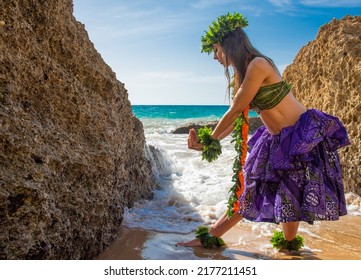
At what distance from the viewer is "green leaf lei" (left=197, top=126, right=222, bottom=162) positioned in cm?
284

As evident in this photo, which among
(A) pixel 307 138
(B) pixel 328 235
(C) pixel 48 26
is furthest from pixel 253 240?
(C) pixel 48 26

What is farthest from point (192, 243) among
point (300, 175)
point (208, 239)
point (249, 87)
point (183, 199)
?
point (183, 199)

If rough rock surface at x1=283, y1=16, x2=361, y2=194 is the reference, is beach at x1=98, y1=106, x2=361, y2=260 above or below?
below

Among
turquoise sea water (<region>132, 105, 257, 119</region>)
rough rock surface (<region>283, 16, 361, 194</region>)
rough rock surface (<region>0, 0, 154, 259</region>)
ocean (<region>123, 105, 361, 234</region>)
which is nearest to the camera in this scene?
rough rock surface (<region>0, 0, 154, 259</region>)

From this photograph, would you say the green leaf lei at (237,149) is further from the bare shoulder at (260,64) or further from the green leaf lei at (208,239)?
the bare shoulder at (260,64)

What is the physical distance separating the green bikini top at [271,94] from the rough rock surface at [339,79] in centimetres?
258

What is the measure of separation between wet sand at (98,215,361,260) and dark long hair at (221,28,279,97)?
1.33 meters

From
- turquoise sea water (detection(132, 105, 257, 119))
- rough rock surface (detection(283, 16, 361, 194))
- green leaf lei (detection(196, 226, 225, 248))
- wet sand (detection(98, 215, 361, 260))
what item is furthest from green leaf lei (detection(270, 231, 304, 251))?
turquoise sea water (detection(132, 105, 257, 119))

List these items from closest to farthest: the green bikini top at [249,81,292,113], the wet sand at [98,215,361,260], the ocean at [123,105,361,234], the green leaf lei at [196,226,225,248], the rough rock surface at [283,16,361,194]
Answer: the green bikini top at [249,81,292,113] → the wet sand at [98,215,361,260] → the green leaf lei at [196,226,225,248] → the ocean at [123,105,361,234] → the rough rock surface at [283,16,361,194]

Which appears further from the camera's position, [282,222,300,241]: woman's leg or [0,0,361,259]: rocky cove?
[282,222,300,241]: woman's leg

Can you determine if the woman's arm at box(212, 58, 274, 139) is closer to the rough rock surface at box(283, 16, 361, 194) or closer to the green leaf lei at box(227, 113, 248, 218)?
the green leaf lei at box(227, 113, 248, 218)

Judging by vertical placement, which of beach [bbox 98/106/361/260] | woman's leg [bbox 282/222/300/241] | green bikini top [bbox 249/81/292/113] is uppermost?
green bikini top [bbox 249/81/292/113]

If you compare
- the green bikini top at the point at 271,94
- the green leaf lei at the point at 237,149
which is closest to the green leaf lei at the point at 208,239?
the green leaf lei at the point at 237,149

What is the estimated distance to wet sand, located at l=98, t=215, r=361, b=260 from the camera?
10.2 feet
